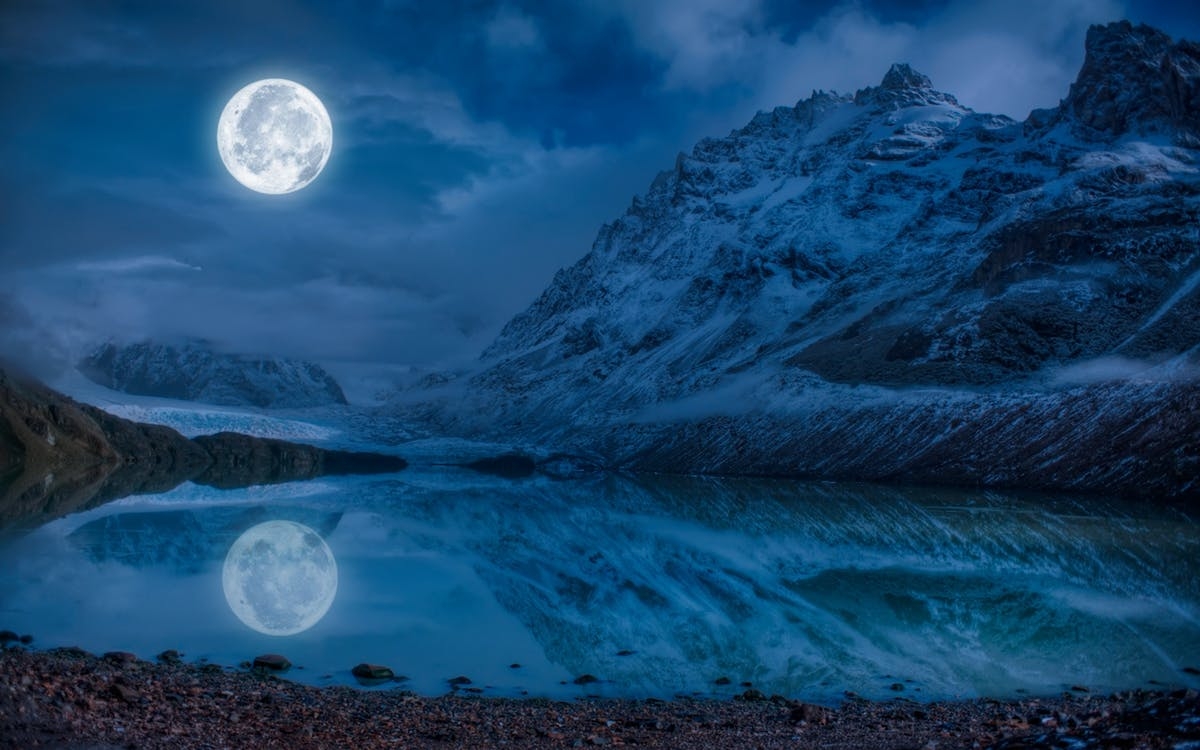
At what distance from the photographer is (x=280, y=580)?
44.8 meters

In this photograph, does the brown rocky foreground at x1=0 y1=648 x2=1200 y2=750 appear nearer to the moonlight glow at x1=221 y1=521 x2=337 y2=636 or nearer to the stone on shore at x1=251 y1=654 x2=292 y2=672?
the stone on shore at x1=251 y1=654 x2=292 y2=672

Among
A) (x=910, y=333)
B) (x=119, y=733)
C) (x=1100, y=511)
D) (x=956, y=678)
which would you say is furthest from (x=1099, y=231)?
(x=119, y=733)

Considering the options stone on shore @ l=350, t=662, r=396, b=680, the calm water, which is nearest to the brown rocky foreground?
stone on shore @ l=350, t=662, r=396, b=680

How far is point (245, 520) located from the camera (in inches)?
2980

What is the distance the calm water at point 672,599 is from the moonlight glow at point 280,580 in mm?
911

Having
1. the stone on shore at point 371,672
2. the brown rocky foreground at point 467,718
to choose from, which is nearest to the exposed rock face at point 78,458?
the stone on shore at point 371,672

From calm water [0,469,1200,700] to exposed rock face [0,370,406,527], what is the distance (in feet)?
76.1

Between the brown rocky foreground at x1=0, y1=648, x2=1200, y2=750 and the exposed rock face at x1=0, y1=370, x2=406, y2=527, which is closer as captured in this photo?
the brown rocky foreground at x1=0, y1=648, x2=1200, y2=750

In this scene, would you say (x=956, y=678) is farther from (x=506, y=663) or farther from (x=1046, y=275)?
(x=1046, y=275)

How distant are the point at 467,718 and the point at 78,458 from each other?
6291 inches

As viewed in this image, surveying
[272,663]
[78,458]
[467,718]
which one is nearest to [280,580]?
[272,663]

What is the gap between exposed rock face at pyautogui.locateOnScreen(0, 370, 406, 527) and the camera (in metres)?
102

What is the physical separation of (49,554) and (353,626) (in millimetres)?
28221

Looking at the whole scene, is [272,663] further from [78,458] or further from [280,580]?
[78,458]
